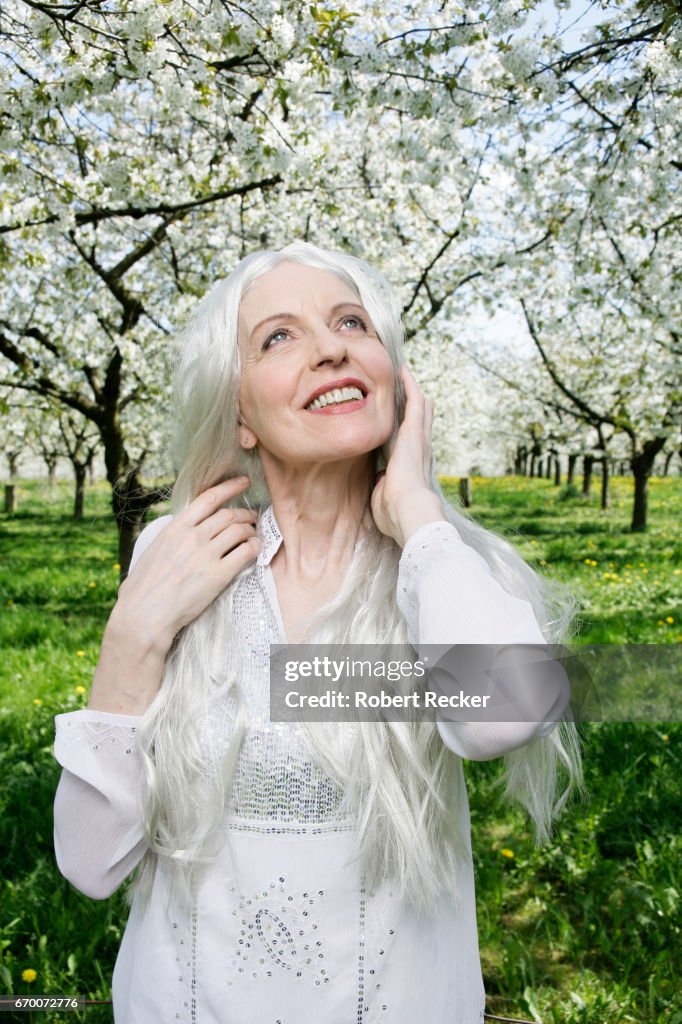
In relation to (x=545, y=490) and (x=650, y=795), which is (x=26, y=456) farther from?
(x=650, y=795)

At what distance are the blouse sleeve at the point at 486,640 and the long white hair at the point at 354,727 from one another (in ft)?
0.59

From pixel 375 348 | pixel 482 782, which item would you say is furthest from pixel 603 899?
pixel 375 348

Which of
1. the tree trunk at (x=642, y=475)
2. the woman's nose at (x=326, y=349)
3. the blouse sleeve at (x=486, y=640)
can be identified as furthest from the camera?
the tree trunk at (x=642, y=475)

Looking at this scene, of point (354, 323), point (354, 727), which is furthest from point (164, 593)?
point (354, 323)

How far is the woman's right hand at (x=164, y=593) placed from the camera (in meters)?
1.37

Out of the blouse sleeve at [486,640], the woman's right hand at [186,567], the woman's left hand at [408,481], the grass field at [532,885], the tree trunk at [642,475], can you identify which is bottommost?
the grass field at [532,885]

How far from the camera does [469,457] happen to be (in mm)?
50406

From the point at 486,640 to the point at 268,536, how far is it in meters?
0.59

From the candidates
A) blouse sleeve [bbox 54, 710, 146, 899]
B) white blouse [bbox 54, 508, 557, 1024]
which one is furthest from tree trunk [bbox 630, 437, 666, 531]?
blouse sleeve [bbox 54, 710, 146, 899]

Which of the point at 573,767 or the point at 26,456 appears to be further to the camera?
the point at 26,456

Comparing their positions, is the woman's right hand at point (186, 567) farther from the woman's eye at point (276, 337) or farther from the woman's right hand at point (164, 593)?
the woman's eye at point (276, 337)

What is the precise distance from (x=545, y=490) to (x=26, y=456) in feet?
78.2

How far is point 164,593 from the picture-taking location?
1.42 meters

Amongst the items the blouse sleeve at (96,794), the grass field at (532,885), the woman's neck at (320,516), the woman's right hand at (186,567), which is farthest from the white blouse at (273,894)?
the grass field at (532,885)
